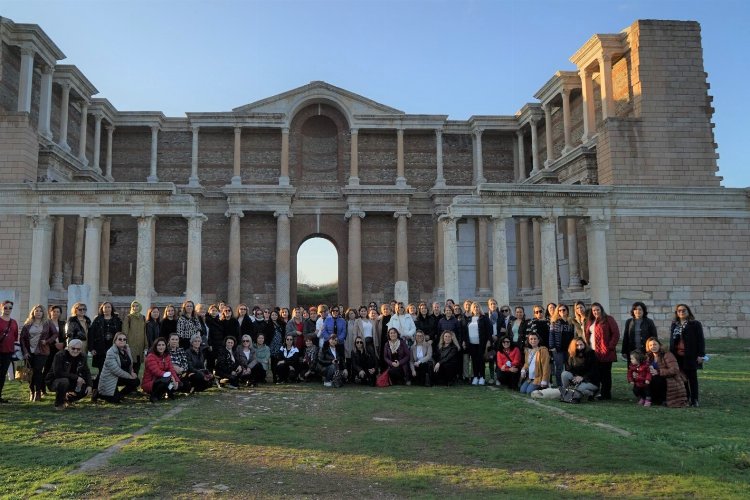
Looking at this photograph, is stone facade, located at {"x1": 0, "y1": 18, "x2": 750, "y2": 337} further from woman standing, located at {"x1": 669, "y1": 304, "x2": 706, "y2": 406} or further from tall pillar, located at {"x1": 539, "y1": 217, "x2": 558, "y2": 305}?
woman standing, located at {"x1": 669, "y1": 304, "x2": 706, "y2": 406}

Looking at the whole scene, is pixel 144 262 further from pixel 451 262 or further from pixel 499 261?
pixel 499 261

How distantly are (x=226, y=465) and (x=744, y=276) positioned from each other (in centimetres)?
2599

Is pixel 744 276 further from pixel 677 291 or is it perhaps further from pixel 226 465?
pixel 226 465

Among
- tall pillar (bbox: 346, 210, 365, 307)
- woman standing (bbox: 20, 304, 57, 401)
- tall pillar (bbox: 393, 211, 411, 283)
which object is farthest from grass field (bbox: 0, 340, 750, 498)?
tall pillar (bbox: 393, 211, 411, 283)

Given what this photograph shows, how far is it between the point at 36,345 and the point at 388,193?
79.1ft

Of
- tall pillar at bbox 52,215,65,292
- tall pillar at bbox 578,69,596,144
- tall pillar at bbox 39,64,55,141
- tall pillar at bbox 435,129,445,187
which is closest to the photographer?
tall pillar at bbox 39,64,55,141

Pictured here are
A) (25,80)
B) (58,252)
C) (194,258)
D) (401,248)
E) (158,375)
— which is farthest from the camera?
(401,248)

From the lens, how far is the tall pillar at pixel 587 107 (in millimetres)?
29250

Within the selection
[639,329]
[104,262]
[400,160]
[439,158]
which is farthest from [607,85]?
[104,262]

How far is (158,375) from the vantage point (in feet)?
37.1

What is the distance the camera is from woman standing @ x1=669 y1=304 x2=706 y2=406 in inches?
425

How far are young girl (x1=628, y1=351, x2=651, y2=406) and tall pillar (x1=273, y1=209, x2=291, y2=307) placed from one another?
23.2 metres

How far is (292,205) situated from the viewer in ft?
113

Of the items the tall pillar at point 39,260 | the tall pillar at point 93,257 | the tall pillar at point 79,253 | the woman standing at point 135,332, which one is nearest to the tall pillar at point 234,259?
the tall pillar at point 79,253
